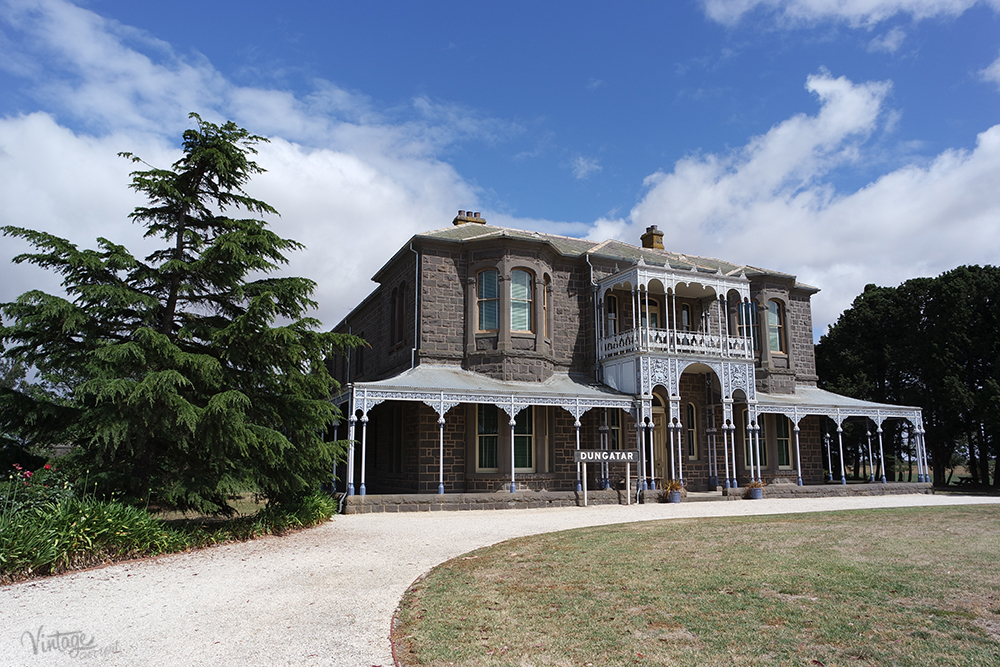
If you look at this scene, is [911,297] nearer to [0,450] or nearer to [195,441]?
[195,441]

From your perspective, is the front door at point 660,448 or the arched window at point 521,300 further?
the front door at point 660,448

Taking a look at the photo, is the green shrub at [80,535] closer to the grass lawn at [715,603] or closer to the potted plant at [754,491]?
the grass lawn at [715,603]

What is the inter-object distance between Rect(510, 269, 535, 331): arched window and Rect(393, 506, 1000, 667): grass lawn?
10.4m

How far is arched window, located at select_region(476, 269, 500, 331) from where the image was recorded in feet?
65.3

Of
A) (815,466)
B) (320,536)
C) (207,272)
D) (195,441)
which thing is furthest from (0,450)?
(815,466)

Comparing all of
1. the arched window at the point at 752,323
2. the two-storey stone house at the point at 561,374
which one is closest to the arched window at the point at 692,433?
the two-storey stone house at the point at 561,374

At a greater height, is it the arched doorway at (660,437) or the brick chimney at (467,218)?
the brick chimney at (467,218)

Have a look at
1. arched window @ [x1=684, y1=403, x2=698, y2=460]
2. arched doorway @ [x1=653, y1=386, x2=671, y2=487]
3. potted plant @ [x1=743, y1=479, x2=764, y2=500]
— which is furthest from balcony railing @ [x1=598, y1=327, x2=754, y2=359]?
potted plant @ [x1=743, y1=479, x2=764, y2=500]

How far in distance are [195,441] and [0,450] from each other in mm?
2861

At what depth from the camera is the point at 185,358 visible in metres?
10.3

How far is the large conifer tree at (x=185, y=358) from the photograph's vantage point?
9898mm

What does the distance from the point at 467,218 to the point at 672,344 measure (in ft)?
27.8

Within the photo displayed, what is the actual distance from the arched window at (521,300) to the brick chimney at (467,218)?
423 centimetres

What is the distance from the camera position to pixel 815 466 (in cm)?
2447
